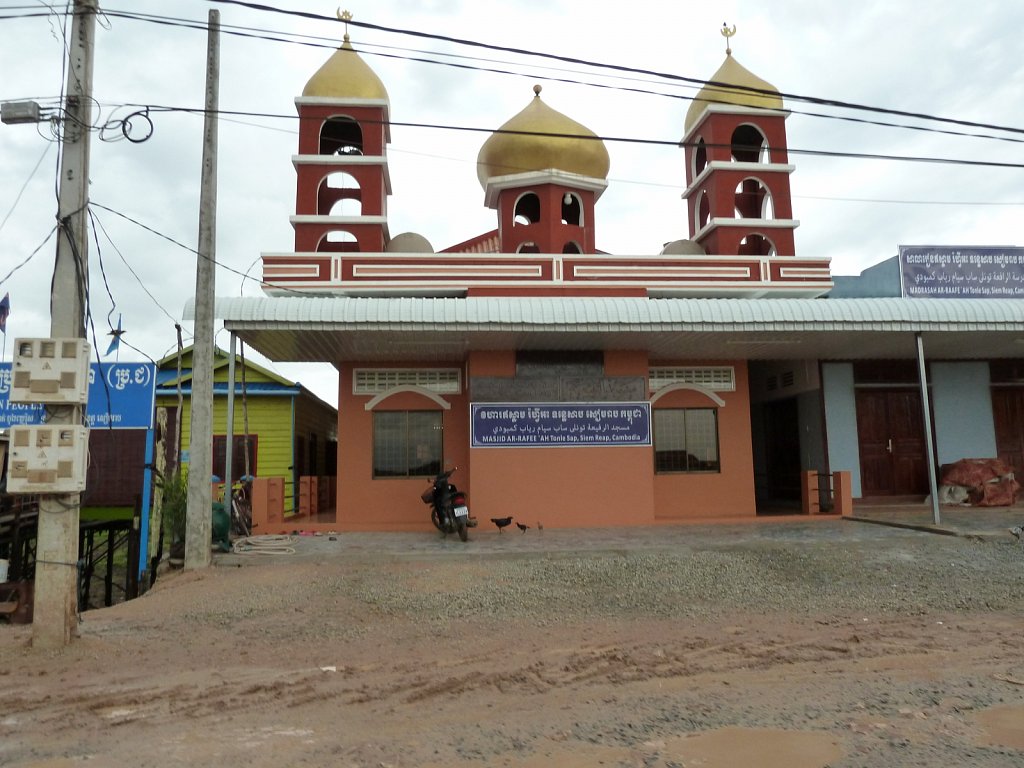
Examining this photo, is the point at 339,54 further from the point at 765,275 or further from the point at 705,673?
the point at 705,673

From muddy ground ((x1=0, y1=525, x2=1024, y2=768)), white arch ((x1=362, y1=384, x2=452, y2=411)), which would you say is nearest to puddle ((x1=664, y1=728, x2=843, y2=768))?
muddy ground ((x1=0, y1=525, x2=1024, y2=768))

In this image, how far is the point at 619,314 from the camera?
11.8m

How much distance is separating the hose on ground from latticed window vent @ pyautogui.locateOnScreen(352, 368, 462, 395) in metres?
3.41

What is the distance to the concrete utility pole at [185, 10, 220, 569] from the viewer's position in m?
9.12

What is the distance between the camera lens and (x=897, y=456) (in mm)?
15070

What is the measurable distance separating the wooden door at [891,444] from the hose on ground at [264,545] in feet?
34.6

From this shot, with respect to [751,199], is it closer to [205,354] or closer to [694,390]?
[694,390]

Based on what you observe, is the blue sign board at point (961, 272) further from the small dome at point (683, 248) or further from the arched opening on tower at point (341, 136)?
the arched opening on tower at point (341, 136)

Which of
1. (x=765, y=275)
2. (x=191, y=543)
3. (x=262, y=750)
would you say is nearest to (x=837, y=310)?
(x=765, y=275)

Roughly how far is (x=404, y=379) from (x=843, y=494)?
25.8 ft

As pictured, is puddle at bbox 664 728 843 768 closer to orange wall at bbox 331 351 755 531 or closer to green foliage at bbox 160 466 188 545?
green foliage at bbox 160 466 188 545

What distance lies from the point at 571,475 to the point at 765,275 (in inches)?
262

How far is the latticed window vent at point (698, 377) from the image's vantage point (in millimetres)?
14438

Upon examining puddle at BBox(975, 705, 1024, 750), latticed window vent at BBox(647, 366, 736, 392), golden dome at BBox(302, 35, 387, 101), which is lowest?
puddle at BBox(975, 705, 1024, 750)
